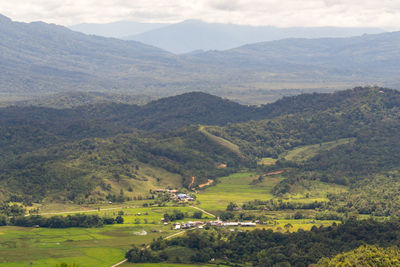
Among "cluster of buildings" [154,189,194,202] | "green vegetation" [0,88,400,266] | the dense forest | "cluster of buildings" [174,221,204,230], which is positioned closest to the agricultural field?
"green vegetation" [0,88,400,266]

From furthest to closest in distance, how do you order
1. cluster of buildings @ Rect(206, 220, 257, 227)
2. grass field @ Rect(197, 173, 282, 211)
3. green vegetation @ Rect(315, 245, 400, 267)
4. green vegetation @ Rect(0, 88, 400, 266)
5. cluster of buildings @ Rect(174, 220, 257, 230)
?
1. grass field @ Rect(197, 173, 282, 211)
2. cluster of buildings @ Rect(206, 220, 257, 227)
3. cluster of buildings @ Rect(174, 220, 257, 230)
4. green vegetation @ Rect(0, 88, 400, 266)
5. green vegetation @ Rect(315, 245, 400, 267)

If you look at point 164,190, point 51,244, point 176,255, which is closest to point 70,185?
point 164,190

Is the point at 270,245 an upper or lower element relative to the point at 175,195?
upper

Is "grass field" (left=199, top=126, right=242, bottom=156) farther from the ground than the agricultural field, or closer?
farther from the ground

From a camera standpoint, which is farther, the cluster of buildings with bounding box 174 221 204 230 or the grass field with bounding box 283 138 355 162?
the grass field with bounding box 283 138 355 162

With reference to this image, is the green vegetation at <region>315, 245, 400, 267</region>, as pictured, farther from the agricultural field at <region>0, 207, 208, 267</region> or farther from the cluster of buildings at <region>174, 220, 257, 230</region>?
the agricultural field at <region>0, 207, 208, 267</region>

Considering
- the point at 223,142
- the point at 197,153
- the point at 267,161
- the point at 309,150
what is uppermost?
the point at 223,142

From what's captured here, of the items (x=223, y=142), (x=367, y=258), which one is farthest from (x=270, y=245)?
(x=223, y=142)

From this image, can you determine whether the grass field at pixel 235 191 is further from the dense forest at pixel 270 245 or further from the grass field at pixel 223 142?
the dense forest at pixel 270 245

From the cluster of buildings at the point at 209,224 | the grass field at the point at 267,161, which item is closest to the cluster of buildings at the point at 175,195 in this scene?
the cluster of buildings at the point at 209,224

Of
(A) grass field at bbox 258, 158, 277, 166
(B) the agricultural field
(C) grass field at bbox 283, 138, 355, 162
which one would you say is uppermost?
(C) grass field at bbox 283, 138, 355, 162

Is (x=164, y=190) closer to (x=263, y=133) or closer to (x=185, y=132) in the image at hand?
(x=185, y=132)

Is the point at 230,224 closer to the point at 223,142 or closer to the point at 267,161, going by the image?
the point at 267,161
